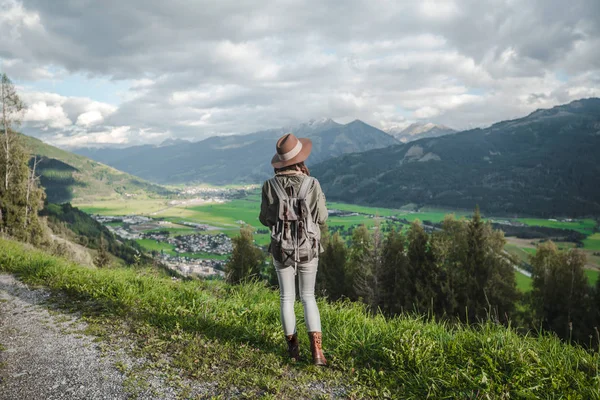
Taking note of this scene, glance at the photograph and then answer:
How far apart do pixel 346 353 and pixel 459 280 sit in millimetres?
25349

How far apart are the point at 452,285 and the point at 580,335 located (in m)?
10.3

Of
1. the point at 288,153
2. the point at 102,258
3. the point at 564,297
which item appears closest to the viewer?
the point at 288,153

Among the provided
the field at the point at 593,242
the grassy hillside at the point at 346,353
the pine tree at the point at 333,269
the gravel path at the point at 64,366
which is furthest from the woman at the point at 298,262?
the field at the point at 593,242

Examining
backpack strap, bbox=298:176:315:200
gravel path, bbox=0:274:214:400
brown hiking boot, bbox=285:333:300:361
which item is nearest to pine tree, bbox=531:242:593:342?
brown hiking boot, bbox=285:333:300:361

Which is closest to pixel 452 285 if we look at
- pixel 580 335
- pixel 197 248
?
pixel 580 335

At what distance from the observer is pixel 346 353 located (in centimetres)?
454

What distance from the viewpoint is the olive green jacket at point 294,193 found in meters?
4.37

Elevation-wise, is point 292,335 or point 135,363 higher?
point 292,335

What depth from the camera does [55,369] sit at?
13.6 feet

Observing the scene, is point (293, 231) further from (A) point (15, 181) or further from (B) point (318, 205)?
(A) point (15, 181)

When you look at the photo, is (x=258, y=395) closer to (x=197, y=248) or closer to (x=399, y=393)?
(x=399, y=393)

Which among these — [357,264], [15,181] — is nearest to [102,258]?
[15,181]

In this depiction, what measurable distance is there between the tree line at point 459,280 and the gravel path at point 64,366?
60.7 ft

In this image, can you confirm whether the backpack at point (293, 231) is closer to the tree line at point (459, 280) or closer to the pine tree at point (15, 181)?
the tree line at point (459, 280)
